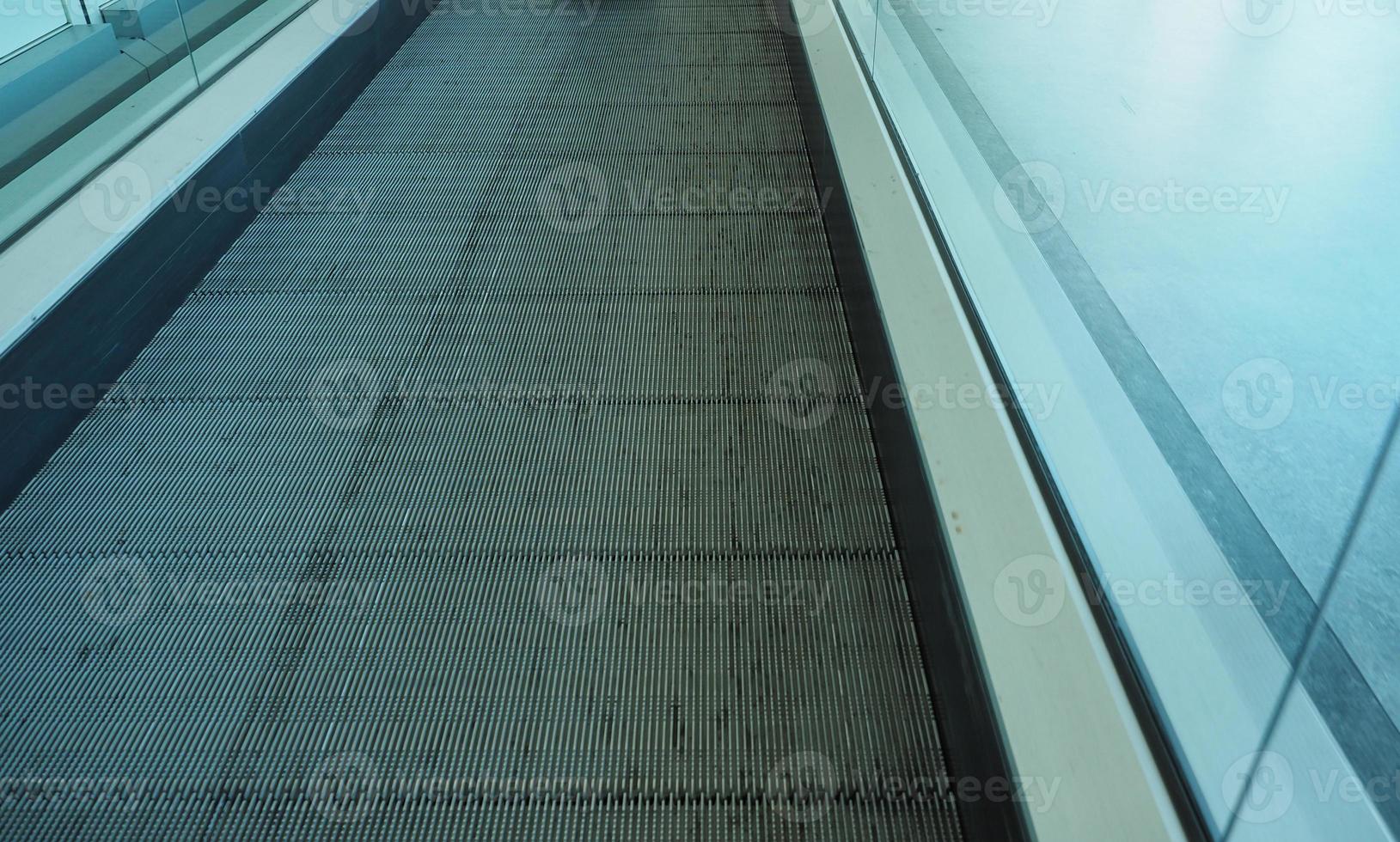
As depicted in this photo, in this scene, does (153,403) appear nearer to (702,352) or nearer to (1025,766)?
(702,352)

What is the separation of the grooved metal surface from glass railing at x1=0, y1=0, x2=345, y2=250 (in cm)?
53

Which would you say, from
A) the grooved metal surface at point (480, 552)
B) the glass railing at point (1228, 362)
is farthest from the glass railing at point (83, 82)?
the glass railing at point (1228, 362)

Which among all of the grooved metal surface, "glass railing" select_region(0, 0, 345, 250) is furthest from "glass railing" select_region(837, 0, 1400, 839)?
"glass railing" select_region(0, 0, 345, 250)

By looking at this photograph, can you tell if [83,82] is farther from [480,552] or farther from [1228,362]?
[1228,362]

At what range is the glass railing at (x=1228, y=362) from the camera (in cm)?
93

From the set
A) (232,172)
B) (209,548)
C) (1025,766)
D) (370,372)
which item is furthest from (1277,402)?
(232,172)

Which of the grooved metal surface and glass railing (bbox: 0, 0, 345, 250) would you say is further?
glass railing (bbox: 0, 0, 345, 250)

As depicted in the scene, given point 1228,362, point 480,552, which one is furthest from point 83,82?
point 1228,362

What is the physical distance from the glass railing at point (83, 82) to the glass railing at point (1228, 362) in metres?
2.60

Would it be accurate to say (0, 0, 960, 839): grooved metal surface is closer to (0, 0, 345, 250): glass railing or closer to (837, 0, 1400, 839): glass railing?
(0, 0, 345, 250): glass railing

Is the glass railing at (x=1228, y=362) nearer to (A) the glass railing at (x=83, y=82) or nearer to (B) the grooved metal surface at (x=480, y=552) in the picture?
(B) the grooved metal surface at (x=480, y=552)

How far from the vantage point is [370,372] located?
325 cm

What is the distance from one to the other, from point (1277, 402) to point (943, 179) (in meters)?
1.85

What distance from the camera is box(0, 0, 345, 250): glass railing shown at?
2.94 metres
